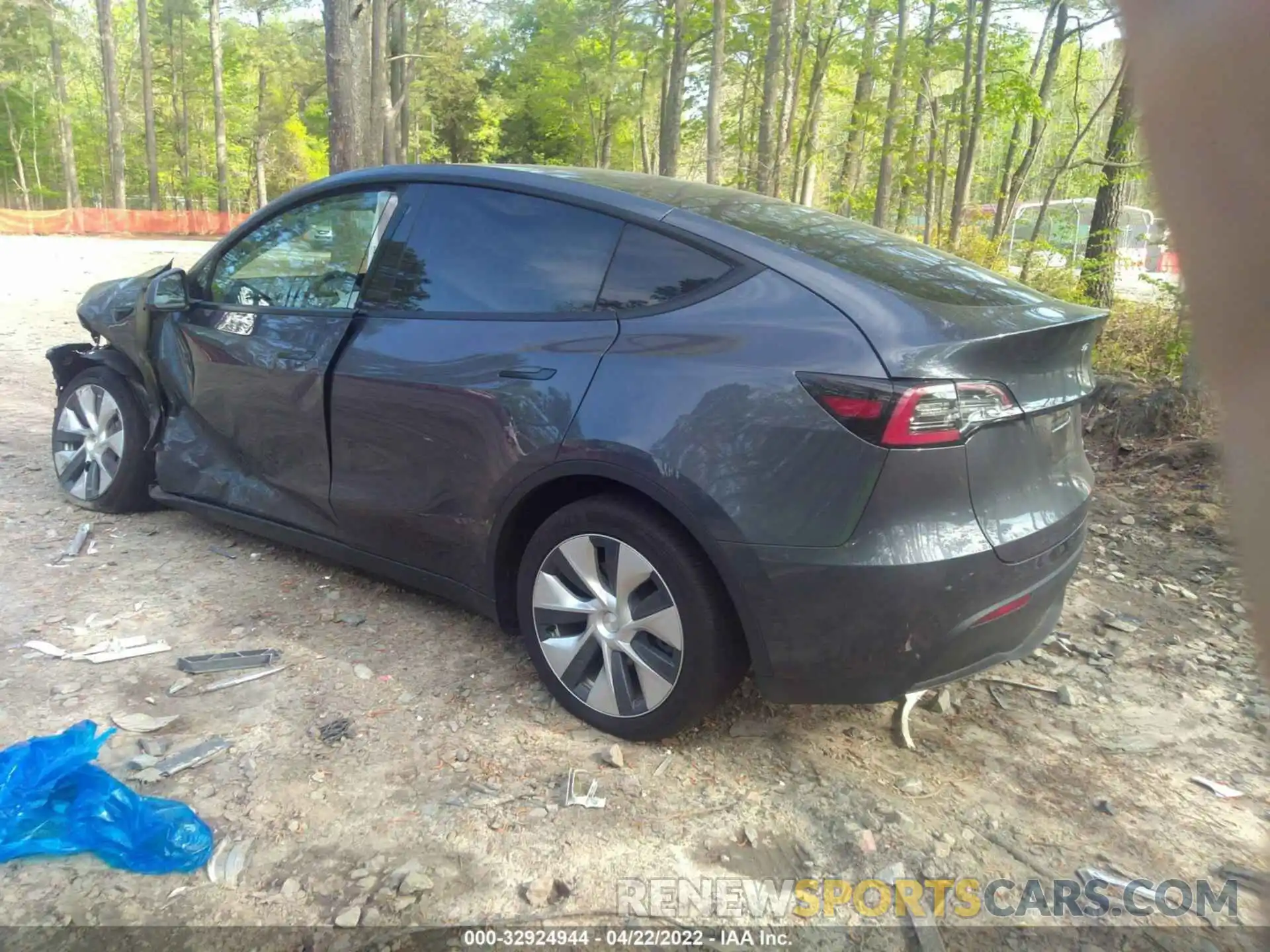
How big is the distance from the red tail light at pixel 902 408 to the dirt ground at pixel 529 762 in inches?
27.1

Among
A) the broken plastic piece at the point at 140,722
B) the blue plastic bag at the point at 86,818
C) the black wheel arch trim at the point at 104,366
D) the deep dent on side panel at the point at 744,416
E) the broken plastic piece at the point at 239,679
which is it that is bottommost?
the broken plastic piece at the point at 140,722

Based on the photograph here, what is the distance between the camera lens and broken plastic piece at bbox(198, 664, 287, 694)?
3.13 metres

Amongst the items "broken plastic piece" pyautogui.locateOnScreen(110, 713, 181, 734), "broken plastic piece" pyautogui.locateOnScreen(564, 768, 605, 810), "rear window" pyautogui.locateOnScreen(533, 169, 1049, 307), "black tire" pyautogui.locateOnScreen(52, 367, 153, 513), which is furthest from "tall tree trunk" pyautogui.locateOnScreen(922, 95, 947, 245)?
"broken plastic piece" pyautogui.locateOnScreen(110, 713, 181, 734)

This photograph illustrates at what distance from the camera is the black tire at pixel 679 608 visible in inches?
103

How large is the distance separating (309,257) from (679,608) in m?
2.33

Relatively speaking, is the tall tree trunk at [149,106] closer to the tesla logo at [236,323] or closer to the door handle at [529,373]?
the tesla logo at [236,323]

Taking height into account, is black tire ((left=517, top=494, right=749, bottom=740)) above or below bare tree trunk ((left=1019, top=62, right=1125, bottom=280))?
below

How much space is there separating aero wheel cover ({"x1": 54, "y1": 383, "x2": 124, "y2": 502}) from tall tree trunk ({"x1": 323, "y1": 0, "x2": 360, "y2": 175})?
4753 mm

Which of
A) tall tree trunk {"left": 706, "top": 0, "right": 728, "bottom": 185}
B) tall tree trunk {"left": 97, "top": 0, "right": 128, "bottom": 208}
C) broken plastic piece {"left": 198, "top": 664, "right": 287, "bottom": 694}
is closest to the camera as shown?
broken plastic piece {"left": 198, "top": 664, "right": 287, "bottom": 694}

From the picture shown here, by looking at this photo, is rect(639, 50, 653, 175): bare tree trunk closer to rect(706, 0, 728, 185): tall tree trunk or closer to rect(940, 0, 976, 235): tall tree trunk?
rect(706, 0, 728, 185): tall tree trunk

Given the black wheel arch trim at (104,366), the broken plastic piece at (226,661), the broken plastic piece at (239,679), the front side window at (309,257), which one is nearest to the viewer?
the broken plastic piece at (239,679)

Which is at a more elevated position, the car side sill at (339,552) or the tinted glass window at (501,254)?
the tinted glass window at (501,254)

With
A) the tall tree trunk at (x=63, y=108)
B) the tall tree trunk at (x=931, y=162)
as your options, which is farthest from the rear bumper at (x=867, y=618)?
the tall tree trunk at (x=63, y=108)

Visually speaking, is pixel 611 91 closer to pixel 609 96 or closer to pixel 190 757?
pixel 609 96
